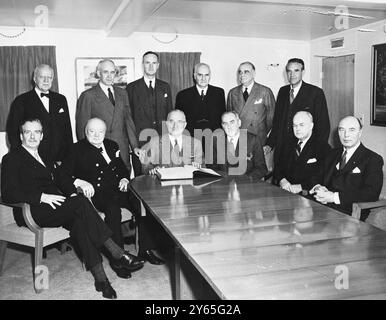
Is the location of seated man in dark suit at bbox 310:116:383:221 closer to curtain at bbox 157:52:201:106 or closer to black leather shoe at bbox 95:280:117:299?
black leather shoe at bbox 95:280:117:299

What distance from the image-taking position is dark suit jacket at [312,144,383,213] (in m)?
3.14

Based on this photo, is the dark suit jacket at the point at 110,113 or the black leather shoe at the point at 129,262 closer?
the black leather shoe at the point at 129,262

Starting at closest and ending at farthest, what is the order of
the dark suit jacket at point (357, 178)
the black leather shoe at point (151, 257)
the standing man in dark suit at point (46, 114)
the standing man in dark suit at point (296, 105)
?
1. the dark suit jacket at point (357, 178)
2. the black leather shoe at point (151, 257)
3. the standing man in dark suit at point (46, 114)
4. the standing man in dark suit at point (296, 105)

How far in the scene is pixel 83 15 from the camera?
4.95 m

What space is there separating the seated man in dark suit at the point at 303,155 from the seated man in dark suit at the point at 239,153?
28 cm

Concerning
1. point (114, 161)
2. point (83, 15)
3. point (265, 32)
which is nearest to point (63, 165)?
point (114, 161)

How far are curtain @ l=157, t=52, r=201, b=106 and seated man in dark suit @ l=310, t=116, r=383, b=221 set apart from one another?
9.99 ft

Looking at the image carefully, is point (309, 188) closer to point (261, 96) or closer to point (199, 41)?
point (261, 96)

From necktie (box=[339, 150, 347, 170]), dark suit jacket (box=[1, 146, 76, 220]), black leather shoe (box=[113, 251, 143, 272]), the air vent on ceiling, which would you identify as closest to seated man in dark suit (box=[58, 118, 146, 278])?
dark suit jacket (box=[1, 146, 76, 220])

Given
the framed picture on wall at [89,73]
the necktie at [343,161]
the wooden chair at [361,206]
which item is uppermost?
the framed picture on wall at [89,73]

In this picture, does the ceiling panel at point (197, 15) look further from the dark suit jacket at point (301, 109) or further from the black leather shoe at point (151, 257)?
the black leather shoe at point (151, 257)

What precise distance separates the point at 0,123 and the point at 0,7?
1550 mm

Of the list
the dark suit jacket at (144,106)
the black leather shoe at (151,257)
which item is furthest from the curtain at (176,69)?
the black leather shoe at (151,257)

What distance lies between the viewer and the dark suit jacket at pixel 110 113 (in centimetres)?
450
